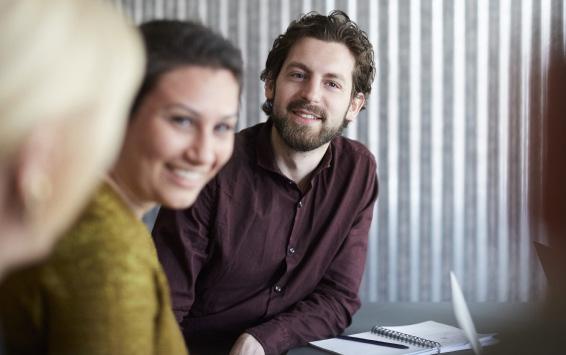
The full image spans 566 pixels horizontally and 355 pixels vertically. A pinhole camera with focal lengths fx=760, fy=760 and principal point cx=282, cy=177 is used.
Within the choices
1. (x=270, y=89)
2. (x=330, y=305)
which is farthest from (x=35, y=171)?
(x=270, y=89)

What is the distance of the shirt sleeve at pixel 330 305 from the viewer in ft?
5.78

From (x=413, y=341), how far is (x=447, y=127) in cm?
255

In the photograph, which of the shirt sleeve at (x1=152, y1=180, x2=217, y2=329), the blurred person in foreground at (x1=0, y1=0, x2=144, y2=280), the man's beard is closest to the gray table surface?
the shirt sleeve at (x1=152, y1=180, x2=217, y2=329)

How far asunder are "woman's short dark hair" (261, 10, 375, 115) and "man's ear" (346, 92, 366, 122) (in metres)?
Answer: 0.02

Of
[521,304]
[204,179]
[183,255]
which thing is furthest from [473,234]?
[204,179]

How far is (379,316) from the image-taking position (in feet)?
6.60

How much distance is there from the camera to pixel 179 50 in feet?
3.44

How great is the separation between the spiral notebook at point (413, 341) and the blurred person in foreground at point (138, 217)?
2.22 feet

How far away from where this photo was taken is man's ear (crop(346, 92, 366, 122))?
237 centimetres

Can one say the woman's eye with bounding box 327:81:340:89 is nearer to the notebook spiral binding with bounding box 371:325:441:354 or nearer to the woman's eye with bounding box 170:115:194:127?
the notebook spiral binding with bounding box 371:325:441:354

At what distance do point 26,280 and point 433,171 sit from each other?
3.41 m

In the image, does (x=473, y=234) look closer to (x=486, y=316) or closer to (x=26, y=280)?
(x=486, y=316)

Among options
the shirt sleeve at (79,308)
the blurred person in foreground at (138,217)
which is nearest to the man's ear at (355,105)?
the blurred person in foreground at (138,217)

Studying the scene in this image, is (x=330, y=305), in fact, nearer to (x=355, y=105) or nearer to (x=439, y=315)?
A: (x=439, y=315)
